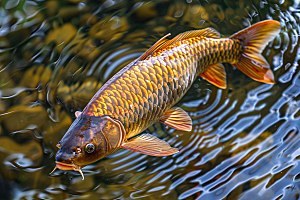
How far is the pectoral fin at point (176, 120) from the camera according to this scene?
8.87 ft

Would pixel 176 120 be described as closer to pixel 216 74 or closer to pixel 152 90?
pixel 152 90

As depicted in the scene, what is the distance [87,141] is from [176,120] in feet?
2.91

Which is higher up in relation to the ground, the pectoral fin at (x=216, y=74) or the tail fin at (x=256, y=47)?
the tail fin at (x=256, y=47)

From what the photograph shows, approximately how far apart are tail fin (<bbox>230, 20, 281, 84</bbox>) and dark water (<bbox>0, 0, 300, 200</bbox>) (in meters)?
0.37

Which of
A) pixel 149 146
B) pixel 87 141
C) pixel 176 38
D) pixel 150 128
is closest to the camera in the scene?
pixel 87 141

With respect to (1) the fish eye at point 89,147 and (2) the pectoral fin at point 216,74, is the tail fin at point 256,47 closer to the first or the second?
(2) the pectoral fin at point 216,74

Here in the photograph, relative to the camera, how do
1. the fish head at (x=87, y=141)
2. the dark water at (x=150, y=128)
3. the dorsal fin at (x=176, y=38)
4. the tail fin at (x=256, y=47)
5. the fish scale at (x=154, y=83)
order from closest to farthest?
the fish head at (x=87, y=141) < the fish scale at (x=154, y=83) < the dorsal fin at (x=176, y=38) < the dark water at (x=150, y=128) < the tail fin at (x=256, y=47)

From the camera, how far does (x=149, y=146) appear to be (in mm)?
2404

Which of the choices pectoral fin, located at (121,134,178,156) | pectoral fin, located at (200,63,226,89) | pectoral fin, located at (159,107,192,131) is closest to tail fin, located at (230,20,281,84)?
pectoral fin, located at (200,63,226,89)

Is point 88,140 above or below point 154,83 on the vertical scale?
below

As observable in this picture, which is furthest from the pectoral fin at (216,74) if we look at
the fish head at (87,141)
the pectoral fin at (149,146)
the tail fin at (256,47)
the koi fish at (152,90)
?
the fish head at (87,141)

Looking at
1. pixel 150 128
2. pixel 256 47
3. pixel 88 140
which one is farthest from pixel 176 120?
pixel 256 47

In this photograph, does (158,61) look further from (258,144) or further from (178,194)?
(258,144)

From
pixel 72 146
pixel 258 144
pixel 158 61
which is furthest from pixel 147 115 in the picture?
pixel 258 144
